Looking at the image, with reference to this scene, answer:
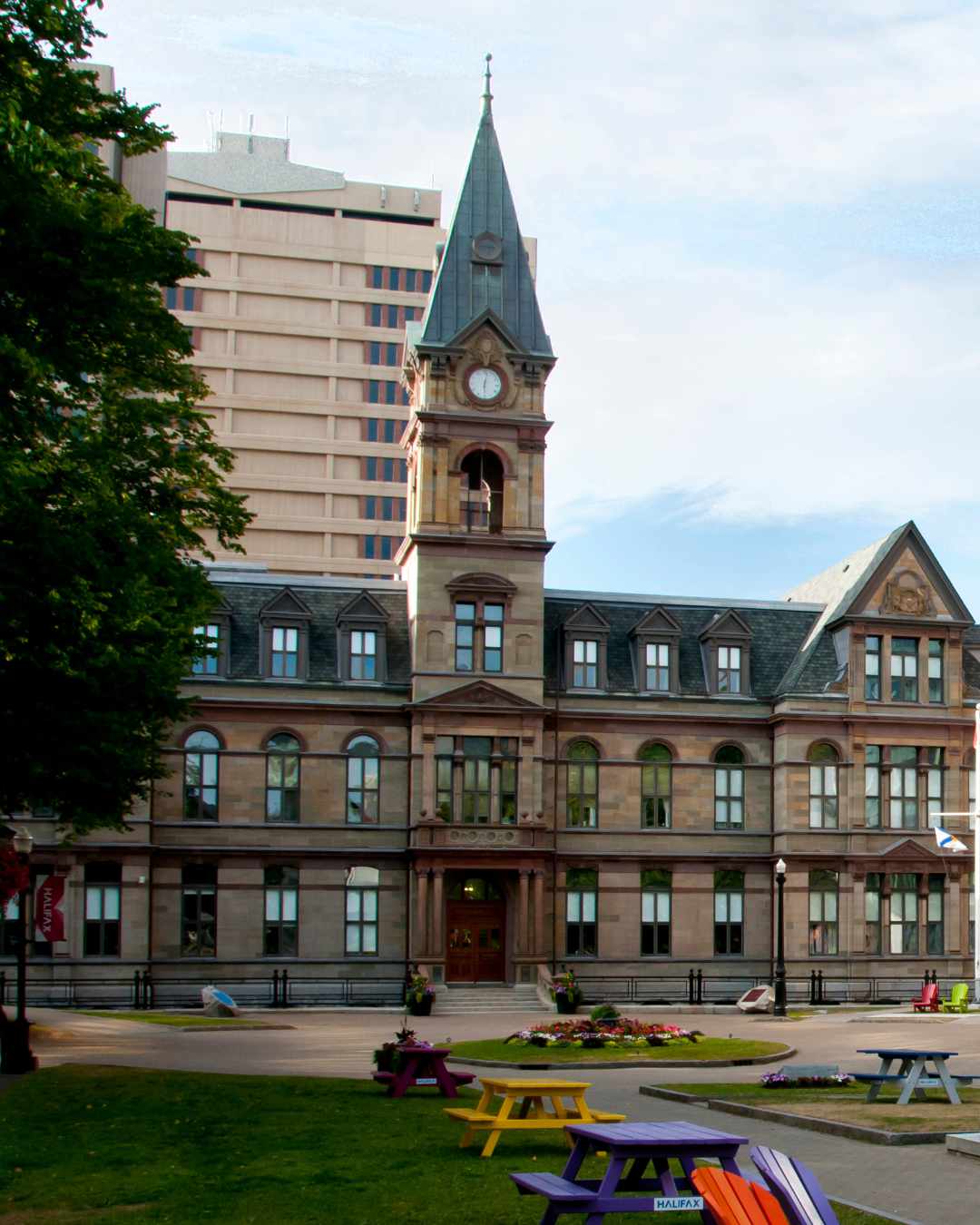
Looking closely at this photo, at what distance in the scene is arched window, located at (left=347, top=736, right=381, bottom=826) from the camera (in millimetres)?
56344

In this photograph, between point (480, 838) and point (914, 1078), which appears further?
point (480, 838)

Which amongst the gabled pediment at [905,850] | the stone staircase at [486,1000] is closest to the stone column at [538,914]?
the stone staircase at [486,1000]

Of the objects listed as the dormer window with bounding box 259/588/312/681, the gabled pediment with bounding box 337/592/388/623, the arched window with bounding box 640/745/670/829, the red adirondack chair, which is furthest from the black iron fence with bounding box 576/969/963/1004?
the dormer window with bounding box 259/588/312/681

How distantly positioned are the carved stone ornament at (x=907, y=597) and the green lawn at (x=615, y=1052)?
26.2 meters

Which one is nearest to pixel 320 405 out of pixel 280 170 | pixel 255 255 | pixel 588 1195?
pixel 255 255

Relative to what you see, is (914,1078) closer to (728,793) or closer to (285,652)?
(728,793)

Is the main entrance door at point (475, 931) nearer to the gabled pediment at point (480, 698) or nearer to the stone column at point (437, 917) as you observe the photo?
the stone column at point (437, 917)

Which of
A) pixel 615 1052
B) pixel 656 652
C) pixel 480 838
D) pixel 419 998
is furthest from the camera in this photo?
pixel 656 652

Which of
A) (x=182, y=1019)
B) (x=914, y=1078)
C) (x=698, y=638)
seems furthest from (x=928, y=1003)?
(x=914, y=1078)

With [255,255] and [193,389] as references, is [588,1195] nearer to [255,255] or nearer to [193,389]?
[193,389]

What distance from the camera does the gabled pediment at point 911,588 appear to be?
58.8 meters

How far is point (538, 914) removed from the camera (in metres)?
54.9

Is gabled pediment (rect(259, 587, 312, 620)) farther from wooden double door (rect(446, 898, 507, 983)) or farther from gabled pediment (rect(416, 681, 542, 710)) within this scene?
wooden double door (rect(446, 898, 507, 983))

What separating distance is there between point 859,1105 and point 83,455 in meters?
14.4
